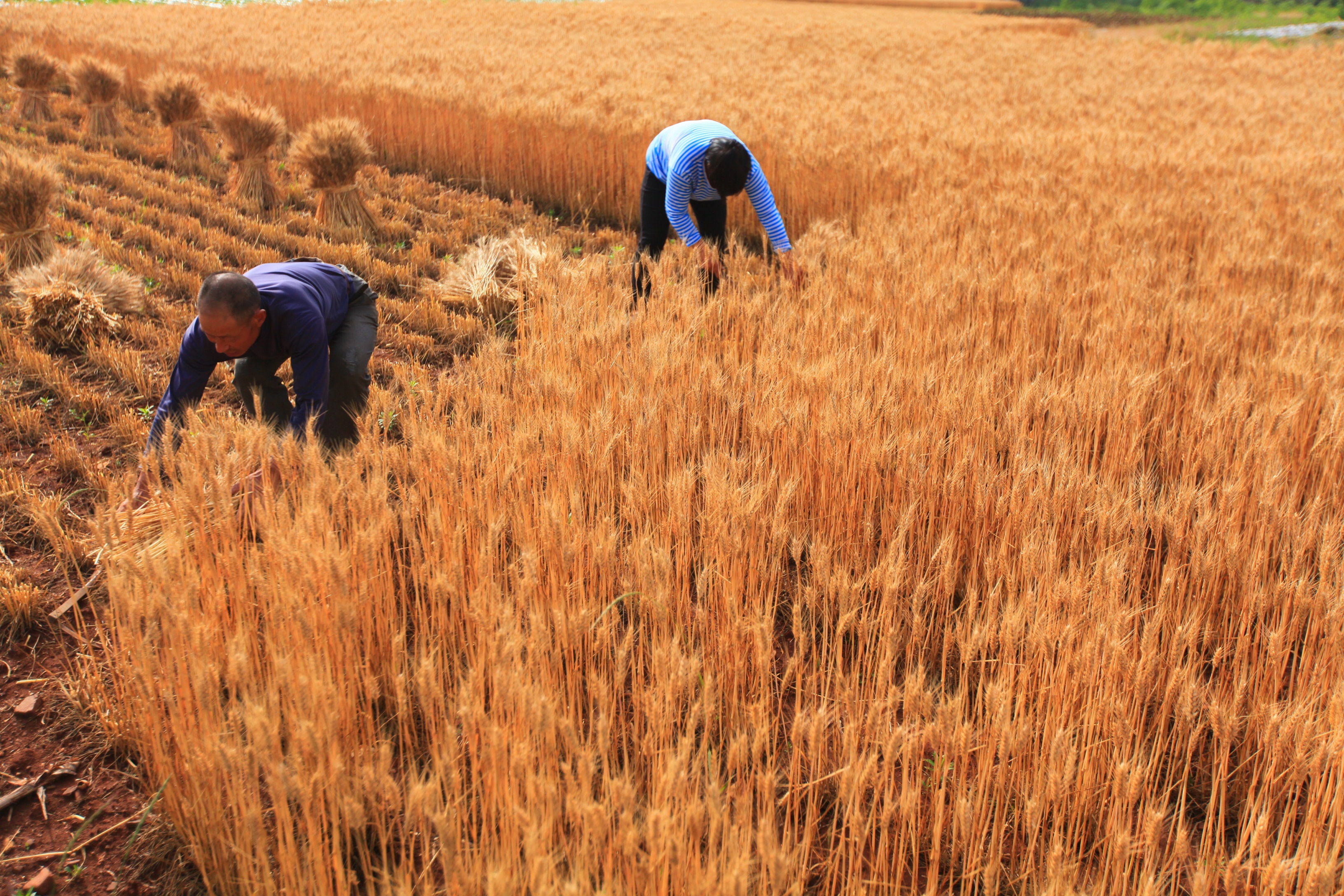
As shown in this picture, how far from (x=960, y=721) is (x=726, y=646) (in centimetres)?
53

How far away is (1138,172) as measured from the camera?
6.41 meters

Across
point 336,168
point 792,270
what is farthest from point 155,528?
point 336,168

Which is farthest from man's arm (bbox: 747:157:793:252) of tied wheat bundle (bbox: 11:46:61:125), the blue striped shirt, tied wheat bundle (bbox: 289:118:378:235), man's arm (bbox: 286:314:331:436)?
tied wheat bundle (bbox: 11:46:61:125)

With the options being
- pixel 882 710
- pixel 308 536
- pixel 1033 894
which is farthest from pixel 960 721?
pixel 308 536

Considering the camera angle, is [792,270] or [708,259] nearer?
[708,259]

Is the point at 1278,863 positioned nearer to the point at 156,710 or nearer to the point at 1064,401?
the point at 1064,401

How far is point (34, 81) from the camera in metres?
8.77

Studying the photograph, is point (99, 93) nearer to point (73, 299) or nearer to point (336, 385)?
point (73, 299)

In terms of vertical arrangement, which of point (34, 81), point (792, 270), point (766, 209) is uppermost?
point (34, 81)

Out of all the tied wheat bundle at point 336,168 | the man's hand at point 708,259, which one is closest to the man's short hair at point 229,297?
the man's hand at point 708,259

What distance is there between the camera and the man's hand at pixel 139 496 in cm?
206

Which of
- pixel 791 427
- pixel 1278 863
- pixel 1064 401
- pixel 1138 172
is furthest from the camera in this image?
pixel 1138 172

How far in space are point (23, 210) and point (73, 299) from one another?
1.34 meters

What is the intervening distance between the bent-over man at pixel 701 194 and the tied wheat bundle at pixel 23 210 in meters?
3.79
